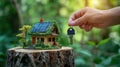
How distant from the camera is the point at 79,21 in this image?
9.77 feet

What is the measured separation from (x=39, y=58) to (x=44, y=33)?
256mm

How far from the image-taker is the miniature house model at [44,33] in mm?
3044

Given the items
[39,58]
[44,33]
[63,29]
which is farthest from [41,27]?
[63,29]

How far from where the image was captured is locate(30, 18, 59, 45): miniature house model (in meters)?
3.04

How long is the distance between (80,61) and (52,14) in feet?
6.45

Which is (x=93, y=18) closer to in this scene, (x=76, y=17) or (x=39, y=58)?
(x=76, y=17)

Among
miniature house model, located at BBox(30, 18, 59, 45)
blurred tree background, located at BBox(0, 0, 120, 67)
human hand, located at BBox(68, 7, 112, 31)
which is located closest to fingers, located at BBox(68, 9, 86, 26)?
human hand, located at BBox(68, 7, 112, 31)

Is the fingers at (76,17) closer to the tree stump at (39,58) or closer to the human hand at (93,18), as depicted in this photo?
the human hand at (93,18)

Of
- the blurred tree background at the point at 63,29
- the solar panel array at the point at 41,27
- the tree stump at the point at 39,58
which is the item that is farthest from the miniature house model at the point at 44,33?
the blurred tree background at the point at 63,29

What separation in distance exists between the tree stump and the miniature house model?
0.14 m

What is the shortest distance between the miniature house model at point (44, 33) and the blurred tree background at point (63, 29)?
1.17 ft

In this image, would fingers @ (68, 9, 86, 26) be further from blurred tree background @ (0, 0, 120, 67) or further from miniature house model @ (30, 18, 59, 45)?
blurred tree background @ (0, 0, 120, 67)

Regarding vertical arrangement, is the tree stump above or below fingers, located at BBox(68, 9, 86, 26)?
below

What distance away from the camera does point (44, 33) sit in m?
3.03
